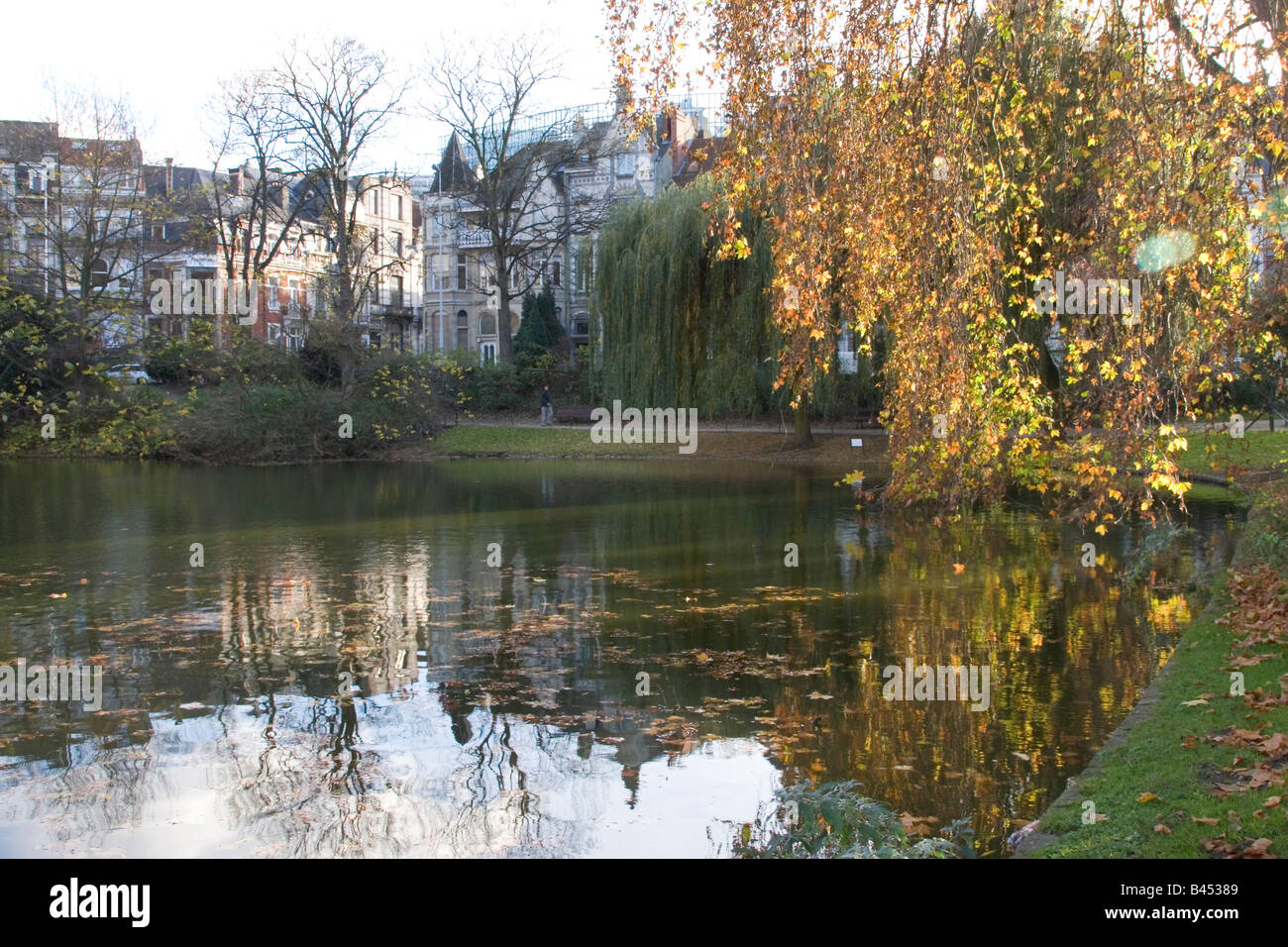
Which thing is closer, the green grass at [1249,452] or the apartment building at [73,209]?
the green grass at [1249,452]

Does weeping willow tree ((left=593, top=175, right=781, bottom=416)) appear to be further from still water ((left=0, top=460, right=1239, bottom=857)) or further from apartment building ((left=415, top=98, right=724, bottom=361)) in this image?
still water ((left=0, top=460, right=1239, bottom=857))

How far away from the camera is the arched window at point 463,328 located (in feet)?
Answer: 229

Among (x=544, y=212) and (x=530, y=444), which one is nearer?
(x=530, y=444)

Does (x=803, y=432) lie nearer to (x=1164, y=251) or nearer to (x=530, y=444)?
(x=530, y=444)

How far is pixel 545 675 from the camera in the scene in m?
10.1

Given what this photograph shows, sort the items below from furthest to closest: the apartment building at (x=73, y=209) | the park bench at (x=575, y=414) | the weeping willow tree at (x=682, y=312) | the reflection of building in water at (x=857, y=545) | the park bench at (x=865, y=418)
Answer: the park bench at (x=575, y=414) → the park bench at (x=865, y=418) → the weeping willow tree at (x=682, y=312) → the apartment building at (x=73, y=209) → the reflection of building in water at (x=857, y=545)

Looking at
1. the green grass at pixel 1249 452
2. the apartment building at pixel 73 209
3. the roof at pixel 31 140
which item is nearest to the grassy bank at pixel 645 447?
the green grass at pixel 1249 452

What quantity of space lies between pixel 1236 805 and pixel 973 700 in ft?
10.7

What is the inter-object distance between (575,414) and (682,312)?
10.5 metres

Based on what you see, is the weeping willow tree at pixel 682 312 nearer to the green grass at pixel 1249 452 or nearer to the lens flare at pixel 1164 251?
the green grass at pixel 1249 452

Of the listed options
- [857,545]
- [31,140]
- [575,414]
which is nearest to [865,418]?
[575,414]

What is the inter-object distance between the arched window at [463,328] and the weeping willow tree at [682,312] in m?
32.6
